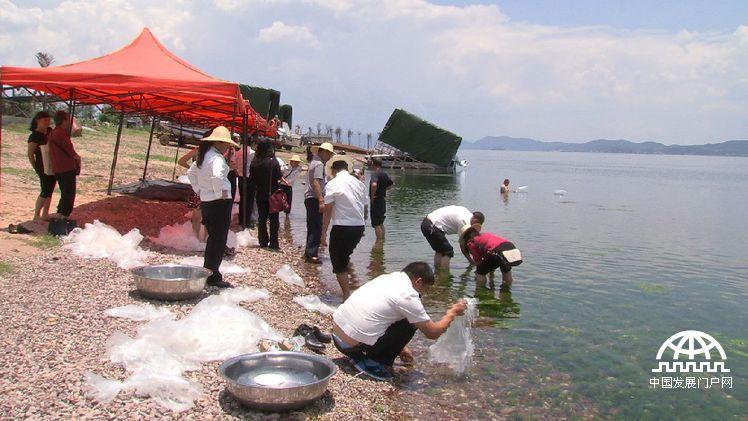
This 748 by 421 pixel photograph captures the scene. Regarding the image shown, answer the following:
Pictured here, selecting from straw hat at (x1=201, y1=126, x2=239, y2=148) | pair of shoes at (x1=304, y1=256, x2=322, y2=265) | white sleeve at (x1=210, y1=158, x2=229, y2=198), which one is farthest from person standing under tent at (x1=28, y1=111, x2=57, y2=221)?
pair of shoes at (x1=304, y1=256, x2=322, y2=265)

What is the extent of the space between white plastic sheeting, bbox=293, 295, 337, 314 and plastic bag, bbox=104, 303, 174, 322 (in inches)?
77.8

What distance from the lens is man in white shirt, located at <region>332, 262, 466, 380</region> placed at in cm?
503

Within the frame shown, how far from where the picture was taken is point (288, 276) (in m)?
8.38

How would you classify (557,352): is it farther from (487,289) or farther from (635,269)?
(635,269)

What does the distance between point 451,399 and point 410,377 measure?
51cm

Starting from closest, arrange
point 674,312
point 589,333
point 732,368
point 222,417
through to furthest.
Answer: point 222,417
point 732,368
point 589,333
point 674,312

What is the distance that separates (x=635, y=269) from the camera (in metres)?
12.1

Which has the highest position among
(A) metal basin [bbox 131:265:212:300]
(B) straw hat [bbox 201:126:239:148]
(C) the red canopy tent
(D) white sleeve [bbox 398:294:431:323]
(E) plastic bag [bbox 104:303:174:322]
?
(C) the red canopy tent

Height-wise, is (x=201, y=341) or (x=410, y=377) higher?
(x=201, y=341)

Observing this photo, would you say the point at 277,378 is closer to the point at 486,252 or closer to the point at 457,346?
the point at 457,346

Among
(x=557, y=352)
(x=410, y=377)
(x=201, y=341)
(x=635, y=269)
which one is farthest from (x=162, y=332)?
(x=635, y=269)

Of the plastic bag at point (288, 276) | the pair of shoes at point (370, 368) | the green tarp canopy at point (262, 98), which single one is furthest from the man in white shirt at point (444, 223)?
the green tarp canopy at point (262, 98)

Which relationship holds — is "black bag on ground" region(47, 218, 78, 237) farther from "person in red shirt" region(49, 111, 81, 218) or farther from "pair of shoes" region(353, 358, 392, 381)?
"pair of shoes" region(353, 358, 392, 381)

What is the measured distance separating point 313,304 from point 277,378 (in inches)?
115
